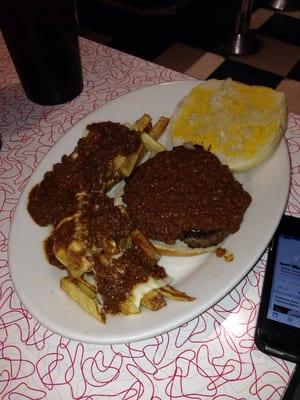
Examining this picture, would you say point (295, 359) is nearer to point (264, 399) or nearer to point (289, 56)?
point (264, 399)

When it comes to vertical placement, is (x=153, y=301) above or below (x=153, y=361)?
above

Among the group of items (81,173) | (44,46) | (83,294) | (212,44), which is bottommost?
(212,44)

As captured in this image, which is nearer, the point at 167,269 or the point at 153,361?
the point at 153,361

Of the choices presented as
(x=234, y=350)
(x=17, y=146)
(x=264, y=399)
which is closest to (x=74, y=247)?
(x=234, y=350)

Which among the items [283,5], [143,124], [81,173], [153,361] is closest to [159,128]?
[143,124]

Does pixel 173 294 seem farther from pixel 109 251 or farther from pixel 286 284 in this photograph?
pixel 286 284

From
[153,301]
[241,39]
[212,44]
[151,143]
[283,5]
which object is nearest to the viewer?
[153,301]

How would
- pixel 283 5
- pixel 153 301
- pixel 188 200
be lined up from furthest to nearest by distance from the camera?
pixel 283 5 → pixel 188 200 → pixel 153 301
